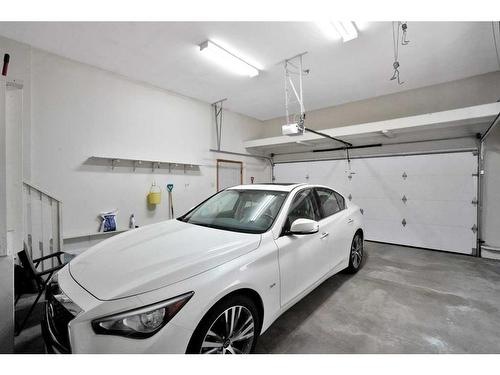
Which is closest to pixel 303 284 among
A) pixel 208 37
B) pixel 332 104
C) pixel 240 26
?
pixel 240 26

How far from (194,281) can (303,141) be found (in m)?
4.87

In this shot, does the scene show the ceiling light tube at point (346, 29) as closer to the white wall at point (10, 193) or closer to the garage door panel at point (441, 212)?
the white wall at point (10, 193)

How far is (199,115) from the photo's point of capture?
5.34 m

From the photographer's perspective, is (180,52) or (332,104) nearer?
(180,52)

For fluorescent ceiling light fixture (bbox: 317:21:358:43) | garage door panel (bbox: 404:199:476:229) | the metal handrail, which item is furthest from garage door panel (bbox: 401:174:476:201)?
the metal handrail

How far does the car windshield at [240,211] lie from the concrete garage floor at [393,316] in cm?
95

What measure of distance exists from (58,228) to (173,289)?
3.15 meters

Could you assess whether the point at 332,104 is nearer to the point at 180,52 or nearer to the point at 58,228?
the point at 180,52

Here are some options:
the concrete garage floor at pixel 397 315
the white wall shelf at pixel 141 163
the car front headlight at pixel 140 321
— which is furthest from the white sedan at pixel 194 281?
the white wall shelf at pixel 141 163

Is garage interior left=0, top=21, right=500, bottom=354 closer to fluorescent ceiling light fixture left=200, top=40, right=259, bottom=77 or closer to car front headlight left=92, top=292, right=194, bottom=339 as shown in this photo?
fluorescent ceiling light fixture left=200, top=40, right=259, bottom=77

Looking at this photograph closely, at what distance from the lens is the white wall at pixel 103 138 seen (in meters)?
3.33

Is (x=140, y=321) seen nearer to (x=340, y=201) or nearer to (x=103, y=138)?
(x=340, y=201)

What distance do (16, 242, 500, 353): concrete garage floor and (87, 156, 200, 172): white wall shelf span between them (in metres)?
2.40

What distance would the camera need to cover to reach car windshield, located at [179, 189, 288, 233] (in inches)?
77.1
